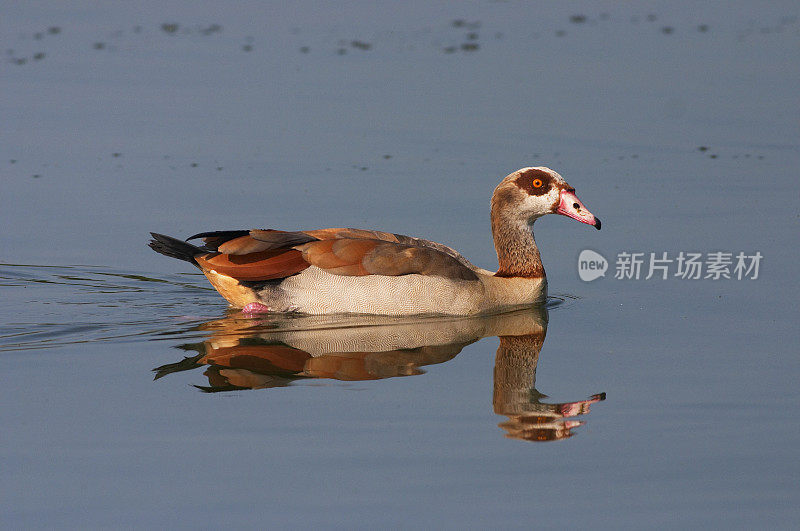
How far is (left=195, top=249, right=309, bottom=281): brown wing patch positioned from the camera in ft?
36.3

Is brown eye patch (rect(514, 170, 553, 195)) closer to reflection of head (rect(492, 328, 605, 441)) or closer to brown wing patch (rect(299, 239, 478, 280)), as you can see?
brown wing patch (rect(299, 239, 478, 280))

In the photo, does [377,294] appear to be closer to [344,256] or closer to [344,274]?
[344,274]

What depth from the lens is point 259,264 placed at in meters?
11.1

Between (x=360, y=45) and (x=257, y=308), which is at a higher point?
(x=360, y=45)

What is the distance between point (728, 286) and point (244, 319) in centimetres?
437

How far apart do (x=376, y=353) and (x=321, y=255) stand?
1519 millimetres

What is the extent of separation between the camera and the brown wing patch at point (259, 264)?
36.3 ft

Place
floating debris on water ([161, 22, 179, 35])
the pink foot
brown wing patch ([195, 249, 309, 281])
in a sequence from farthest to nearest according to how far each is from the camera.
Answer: floating debris on water ([161, 22, 179, 35]), the pink foot, brown wing patch ([195, 249, 309, 281])

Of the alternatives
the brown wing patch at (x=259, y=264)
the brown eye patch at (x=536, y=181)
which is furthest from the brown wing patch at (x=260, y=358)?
the brown eye patch at (x=536, y=181)

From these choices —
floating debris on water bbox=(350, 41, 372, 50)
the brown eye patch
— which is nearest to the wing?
the brown eye patch

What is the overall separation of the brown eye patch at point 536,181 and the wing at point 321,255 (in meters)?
1.02

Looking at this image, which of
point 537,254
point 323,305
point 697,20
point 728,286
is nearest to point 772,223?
point 728,286

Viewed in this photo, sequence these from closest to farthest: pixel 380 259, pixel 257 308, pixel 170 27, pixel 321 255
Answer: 1. pixel 380 259
2. pixel 321 255
3. pixel 257 308
4. pixel 170 27

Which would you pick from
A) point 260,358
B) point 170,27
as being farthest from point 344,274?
point 170,27
